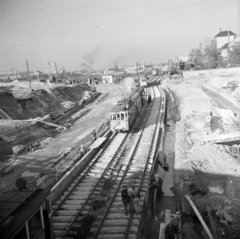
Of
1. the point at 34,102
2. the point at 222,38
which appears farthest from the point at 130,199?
the point at 222,38

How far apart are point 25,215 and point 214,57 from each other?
75744mm

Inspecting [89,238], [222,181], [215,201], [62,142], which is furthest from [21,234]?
[62,142]

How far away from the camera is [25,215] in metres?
5.83

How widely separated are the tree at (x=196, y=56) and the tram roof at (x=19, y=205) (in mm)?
80204

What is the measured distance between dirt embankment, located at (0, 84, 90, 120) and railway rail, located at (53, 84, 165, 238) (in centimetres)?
1502

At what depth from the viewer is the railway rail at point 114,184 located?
9.91 metres

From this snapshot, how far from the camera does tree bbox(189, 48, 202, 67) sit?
8282 cm

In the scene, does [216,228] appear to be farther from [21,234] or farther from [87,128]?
[87,128]

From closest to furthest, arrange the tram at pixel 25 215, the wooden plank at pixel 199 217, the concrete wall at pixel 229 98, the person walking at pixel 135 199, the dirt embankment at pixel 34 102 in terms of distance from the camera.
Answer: the tram at pixel 25 215 < the wooden plank at pixel 199 217 < the person walking at pixel 135 199 < the concrete wall at pixel 229 98 < the dirt embankment at pixel 34 102

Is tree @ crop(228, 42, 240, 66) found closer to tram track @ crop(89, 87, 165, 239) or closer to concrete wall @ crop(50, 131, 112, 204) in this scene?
tram track @ crop(89, 87, 165, 239)

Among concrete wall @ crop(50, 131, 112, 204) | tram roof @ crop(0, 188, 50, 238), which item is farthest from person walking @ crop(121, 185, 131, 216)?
tram roof @ crop(0, 188, 50, 238)

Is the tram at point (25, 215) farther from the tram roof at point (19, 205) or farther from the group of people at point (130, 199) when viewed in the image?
the group of people at point (130, 199)

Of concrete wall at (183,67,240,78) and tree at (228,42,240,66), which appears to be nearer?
concrete wall at (183,67,240,78)

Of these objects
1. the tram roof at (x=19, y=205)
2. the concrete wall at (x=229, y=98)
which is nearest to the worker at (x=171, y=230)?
the tram roof at (x=19, y=205)
